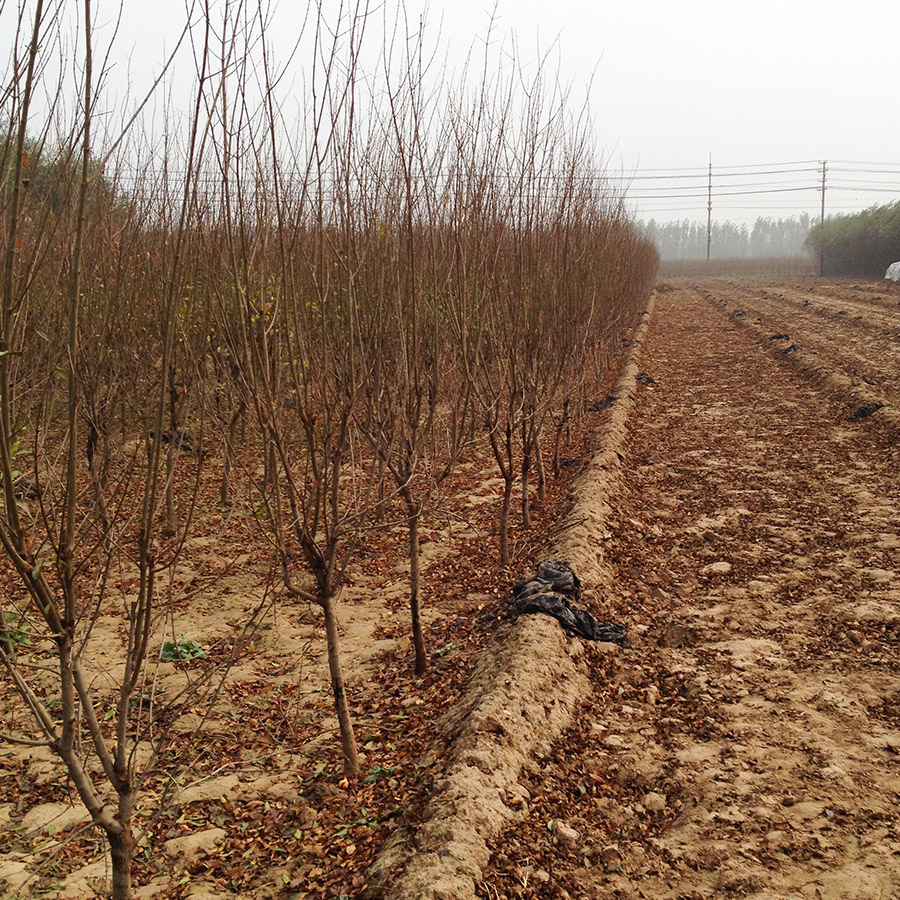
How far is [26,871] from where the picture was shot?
2787 mm

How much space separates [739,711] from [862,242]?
1616 inches

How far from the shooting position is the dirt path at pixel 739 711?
2.72 m

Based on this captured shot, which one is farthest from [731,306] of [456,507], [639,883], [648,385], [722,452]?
[639,883]

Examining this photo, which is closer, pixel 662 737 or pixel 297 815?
pixel 297 815

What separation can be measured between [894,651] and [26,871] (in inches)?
156

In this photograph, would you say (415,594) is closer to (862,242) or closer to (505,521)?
(505,521)

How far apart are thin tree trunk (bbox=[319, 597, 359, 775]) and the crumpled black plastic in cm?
141

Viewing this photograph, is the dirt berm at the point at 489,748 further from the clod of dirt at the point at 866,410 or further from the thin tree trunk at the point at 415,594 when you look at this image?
the clod of dirt at the point at 866,410

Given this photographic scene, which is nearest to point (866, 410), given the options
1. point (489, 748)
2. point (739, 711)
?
point (739, 711)

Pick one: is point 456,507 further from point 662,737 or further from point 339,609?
point 662,737

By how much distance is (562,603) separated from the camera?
4445 mm

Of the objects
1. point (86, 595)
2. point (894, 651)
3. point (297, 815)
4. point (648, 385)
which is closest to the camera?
point (297, 815)

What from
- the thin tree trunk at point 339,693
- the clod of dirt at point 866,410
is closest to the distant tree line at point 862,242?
the clod of dirt at point 866,410

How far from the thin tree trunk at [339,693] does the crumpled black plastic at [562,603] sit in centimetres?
141
